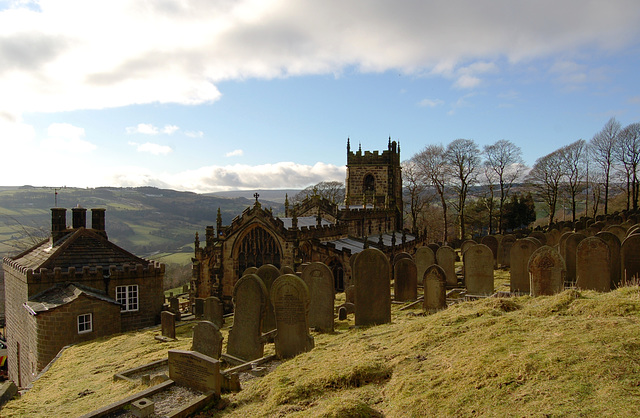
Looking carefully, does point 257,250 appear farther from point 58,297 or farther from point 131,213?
point 131,213

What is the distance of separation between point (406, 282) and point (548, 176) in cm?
3507

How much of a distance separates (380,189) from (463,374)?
39.7m

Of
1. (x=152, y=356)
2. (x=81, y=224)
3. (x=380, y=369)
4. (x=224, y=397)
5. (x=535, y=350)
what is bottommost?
(x=152, y=356)

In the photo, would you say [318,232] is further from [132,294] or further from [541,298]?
[541,298]

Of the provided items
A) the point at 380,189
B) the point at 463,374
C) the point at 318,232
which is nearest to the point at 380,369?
the point at 463,374

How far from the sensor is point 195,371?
329 inches

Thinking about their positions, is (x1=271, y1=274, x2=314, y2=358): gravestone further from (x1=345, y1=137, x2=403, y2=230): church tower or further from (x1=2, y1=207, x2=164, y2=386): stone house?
(x1=345, y1=137, x2=403, y2=230): church tower

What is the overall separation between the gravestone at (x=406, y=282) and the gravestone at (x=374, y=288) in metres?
3.82

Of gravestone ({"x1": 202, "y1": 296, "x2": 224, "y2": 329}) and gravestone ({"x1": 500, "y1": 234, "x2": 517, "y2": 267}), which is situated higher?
gravestone ({"x1": 500, "y1": 234, "x2": 517, "y2": 267})

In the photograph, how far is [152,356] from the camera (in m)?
12.9

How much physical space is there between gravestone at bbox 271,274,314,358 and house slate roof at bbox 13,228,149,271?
1365 cm

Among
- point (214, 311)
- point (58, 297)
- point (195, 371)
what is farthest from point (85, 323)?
point (195, 371)

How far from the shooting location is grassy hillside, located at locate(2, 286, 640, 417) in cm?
548

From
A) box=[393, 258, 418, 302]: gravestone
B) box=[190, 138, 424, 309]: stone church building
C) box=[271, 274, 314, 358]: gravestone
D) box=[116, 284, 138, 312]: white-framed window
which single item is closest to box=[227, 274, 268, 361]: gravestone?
box=[271, 274, 314, 358]: gravestone
